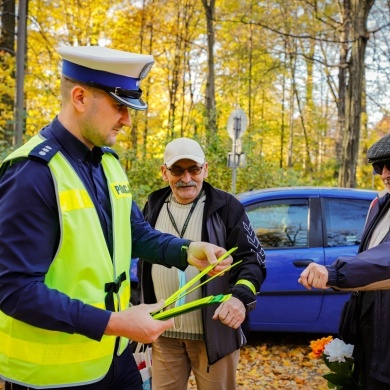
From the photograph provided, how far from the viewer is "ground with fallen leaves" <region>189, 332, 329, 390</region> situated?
4805mm

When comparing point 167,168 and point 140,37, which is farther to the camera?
point 140,37

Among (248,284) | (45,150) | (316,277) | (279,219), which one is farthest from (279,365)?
(45,150)

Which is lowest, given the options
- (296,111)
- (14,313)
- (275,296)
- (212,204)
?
(275,296)

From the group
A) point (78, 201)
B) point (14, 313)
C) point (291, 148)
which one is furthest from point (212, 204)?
point (291, 148)

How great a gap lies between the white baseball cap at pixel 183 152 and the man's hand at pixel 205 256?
0.78 metres

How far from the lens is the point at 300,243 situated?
17.1 ft

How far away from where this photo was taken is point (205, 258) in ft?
7.14

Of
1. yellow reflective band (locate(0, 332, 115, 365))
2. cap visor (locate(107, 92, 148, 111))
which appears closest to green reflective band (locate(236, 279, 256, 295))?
yellow reflective band (locate(0, 332, 115, 365))

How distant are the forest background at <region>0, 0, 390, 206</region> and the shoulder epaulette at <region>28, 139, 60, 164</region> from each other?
21.0 ft

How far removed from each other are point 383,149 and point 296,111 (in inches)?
1048

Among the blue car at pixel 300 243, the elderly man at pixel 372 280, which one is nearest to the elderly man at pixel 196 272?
the elderly man at pixel 372 280

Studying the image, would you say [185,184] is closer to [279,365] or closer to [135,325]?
[135,325]

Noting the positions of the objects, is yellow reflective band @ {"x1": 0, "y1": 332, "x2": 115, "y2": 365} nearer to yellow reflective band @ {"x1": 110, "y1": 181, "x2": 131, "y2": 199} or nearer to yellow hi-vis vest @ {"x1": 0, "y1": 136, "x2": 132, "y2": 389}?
yellow hi-vis vest @ {"x1": 0, "y1": 136, "x2": 132, "y2": 389}

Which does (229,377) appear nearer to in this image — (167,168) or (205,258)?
(205,258)
